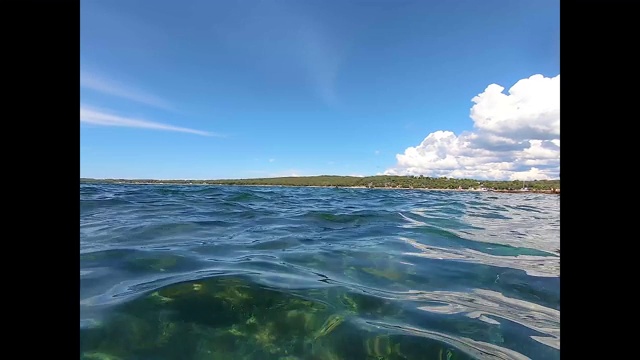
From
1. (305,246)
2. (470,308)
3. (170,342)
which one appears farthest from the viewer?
(305,246)

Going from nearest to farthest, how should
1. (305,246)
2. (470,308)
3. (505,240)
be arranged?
(470,308) → (305,246) → (505,240)

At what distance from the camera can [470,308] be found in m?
4.38

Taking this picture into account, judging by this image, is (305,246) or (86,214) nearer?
(305,246)

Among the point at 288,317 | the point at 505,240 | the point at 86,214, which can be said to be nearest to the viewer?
the point at 288,317

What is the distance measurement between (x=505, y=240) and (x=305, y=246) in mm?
6355
